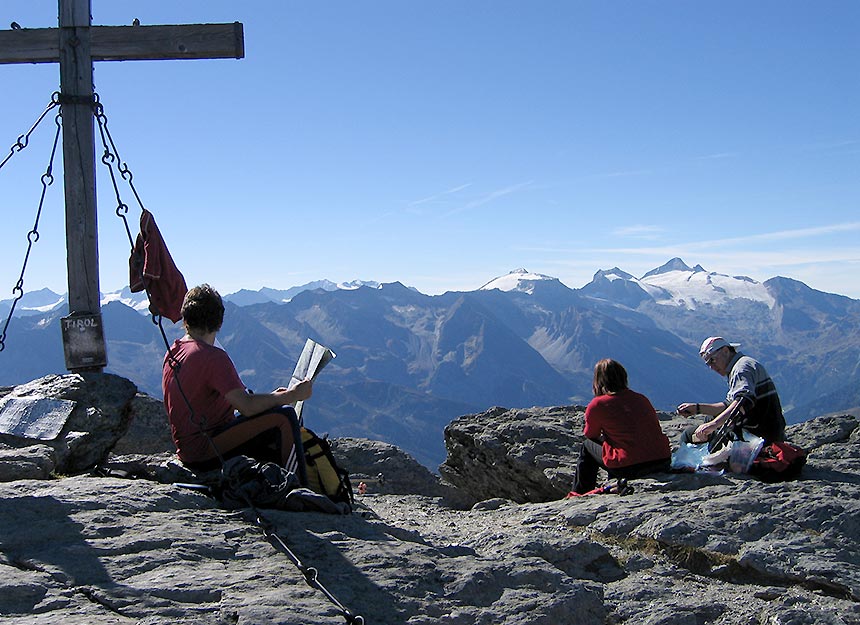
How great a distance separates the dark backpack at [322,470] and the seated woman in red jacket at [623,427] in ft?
14.6

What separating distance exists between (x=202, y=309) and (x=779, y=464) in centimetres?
799

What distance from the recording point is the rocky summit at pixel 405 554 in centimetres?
554

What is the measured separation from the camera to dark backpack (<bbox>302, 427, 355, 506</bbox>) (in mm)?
8180

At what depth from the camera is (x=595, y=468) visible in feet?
39.7

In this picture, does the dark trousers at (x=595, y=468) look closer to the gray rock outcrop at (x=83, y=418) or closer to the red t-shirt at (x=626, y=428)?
the red t-shirt at (x=626, y=428)

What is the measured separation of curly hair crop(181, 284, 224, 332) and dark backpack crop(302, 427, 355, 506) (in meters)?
1.57

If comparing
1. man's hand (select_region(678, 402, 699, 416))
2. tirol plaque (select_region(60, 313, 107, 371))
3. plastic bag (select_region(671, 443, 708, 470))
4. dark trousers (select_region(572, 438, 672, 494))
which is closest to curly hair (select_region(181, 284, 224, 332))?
tirol plaque (select_region(60, 313, 107, 371))

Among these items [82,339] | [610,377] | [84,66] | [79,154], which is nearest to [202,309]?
[82,339]

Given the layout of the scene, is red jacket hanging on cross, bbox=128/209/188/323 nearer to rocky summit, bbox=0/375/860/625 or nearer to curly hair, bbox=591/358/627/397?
rocky summit, bbox=0/375/860/625

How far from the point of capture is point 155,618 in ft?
17.0

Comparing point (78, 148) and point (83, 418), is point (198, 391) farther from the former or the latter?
point (78, 148)

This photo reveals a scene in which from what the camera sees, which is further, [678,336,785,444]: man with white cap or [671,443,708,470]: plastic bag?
[671,443,708,470]: plastic bag

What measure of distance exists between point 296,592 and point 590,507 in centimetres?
562

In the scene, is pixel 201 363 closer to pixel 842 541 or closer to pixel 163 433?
pixel 842 541
